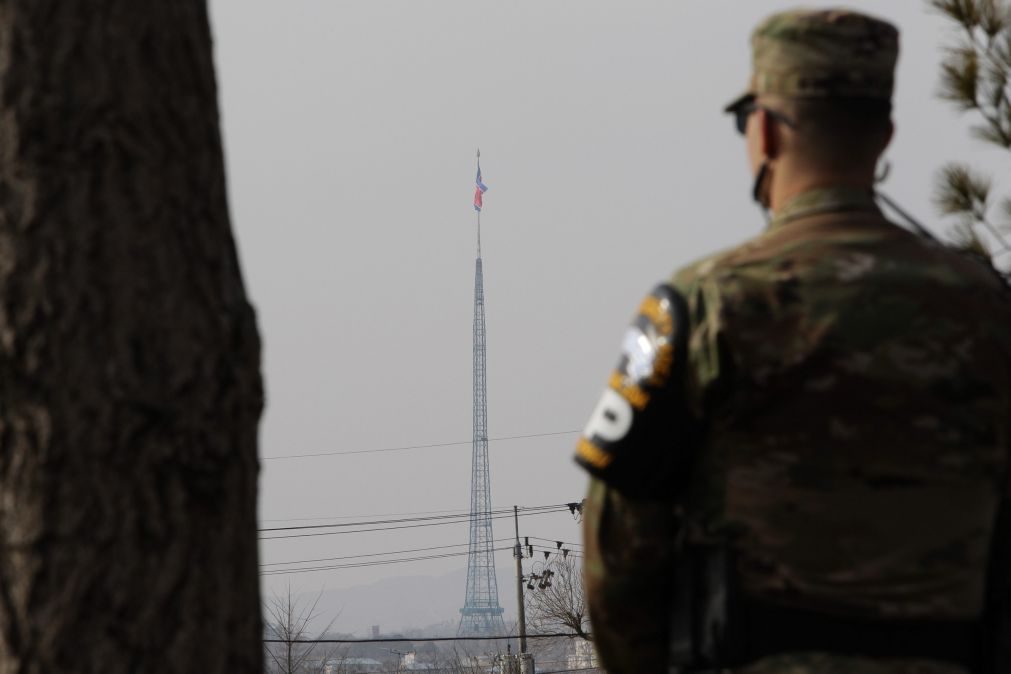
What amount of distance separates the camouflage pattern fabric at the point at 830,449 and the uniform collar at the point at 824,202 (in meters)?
0.09

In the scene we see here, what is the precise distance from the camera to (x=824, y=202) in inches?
103

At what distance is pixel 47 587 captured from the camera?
6.92 ft

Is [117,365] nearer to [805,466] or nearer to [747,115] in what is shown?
[805,466]

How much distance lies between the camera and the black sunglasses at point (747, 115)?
104 inches

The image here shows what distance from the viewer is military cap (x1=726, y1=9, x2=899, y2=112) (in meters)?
2.61

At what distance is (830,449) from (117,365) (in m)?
1.09

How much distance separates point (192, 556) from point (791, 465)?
92cm

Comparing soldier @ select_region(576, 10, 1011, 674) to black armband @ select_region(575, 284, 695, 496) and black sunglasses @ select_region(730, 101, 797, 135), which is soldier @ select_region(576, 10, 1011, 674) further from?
black sunglasses @ select_region(730, 101, 797, 135)

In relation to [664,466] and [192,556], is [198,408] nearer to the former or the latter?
[192,556]

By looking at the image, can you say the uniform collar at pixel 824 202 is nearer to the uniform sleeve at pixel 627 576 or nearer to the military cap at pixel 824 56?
the military cap at pixel 824 56

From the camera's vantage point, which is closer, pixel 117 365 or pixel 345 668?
pixel 117 365

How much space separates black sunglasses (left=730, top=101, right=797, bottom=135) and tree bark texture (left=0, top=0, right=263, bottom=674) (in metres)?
0.96

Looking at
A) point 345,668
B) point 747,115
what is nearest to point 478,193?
point 345,668

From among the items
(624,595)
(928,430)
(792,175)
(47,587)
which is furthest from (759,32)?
(47,587)
